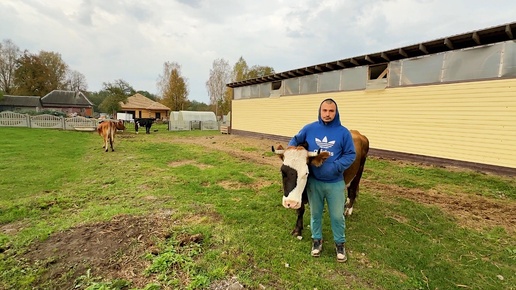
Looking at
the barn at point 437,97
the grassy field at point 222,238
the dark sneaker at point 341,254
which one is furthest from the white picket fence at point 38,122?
the dark sneaker at point 341,254

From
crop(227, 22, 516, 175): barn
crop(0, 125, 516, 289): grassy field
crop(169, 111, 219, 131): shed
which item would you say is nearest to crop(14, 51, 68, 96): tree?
crop(169, 111, 219, 131): shed

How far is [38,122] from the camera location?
1964cm

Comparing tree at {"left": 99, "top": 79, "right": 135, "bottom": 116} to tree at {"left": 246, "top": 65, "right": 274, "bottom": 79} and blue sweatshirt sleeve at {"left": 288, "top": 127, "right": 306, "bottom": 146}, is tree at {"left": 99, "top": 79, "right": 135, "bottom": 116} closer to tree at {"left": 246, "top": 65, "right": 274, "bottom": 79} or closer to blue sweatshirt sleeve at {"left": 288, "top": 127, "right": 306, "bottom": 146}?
tree at {"left": 246, "top": 65, "right": 274, "bottom": 79}

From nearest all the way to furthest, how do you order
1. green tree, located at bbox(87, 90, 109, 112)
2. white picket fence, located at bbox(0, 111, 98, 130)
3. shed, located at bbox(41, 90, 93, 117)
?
1. white picket fence, located at bbox(0, 111, 98, 130)
2. shed, located at bbox(41, 90, 93, 117)
3. green tree, located at bbox(87, 90, 109, 112)

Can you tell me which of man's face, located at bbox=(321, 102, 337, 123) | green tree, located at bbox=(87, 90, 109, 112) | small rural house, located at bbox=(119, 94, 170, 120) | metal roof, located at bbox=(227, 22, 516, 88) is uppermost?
green tree, located at bbox=(87, 90, 109, 112)

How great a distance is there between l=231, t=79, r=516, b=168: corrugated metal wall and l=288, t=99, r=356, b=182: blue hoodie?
8101 mm

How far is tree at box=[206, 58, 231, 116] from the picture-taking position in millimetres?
40469

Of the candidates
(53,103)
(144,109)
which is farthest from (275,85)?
(53,103)

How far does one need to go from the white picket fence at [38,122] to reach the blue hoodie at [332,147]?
2273 cm

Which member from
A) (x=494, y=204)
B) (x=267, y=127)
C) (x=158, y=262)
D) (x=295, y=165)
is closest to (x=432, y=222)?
(x=494, y=204)

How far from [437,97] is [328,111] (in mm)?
8680

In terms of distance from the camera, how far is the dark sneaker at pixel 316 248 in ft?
9.58

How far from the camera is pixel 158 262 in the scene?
2.60 m

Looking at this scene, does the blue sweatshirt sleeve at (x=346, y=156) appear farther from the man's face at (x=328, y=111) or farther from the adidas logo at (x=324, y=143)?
the man's face at (x=328, y=111)
